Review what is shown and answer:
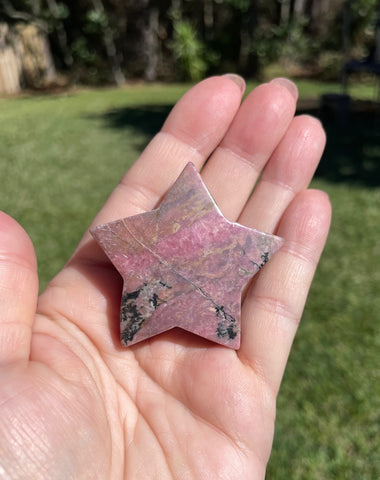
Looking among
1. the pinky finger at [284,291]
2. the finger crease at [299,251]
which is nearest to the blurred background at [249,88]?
the pinky finger at [284,291]

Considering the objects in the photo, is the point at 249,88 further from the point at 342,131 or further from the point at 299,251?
the point at 299,251

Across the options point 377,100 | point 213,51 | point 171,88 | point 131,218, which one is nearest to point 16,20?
point 171,88

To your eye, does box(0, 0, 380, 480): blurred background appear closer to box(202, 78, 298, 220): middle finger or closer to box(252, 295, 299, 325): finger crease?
box(252, 295, 299, 325): finger crease

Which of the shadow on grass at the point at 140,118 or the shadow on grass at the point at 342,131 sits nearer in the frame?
the shadow on grass at the point at 342,131

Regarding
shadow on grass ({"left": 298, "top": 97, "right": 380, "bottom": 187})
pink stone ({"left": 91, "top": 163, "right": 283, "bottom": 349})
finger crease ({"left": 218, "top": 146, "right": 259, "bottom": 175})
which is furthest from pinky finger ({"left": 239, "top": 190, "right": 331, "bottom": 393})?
shadow on grass ({"left": 298, "top": 97, "right": 380, "bottom": 187})

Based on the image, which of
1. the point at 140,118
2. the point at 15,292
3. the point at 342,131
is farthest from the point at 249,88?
the point at 15,292

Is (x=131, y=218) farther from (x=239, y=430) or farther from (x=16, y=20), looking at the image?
(x=16, y=20)

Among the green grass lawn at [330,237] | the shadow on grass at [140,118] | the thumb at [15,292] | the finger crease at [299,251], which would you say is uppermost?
the thumb at [15,292]

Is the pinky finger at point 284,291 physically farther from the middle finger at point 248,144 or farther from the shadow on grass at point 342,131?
the shadow on grass at point 342,131
